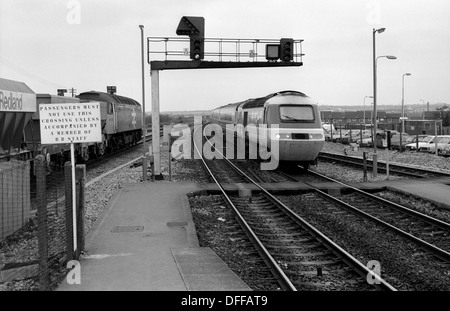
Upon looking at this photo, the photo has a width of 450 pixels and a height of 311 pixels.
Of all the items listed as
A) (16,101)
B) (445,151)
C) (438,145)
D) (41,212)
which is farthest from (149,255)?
(438,145)

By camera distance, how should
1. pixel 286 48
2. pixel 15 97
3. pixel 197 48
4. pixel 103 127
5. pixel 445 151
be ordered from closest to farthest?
pixel 15 97 → pixel 197 48 → pixel 286 48 → pixel 445 151 → pixel 103 127

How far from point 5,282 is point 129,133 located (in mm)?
38099

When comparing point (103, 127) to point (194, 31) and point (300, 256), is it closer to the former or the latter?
point (194, 31)

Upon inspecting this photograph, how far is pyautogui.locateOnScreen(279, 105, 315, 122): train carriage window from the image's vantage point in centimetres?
2102

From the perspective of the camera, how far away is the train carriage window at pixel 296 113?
21.0 m

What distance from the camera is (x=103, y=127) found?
103 feet

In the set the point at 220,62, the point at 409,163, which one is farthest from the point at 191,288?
the point at 409,163

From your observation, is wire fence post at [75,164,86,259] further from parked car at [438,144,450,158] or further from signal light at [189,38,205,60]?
parked car at [438,144,450,158]

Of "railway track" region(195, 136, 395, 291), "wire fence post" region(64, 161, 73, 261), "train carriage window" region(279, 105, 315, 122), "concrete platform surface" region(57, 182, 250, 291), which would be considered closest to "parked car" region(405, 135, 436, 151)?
"train carriage window" region(279, 105, 315, 122)

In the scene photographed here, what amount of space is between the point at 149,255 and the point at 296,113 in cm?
1313

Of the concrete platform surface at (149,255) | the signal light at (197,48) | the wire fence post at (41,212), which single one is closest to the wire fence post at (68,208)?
the concrete platform surface at (149,255)

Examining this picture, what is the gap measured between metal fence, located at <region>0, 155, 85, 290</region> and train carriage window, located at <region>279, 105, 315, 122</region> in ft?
32.5

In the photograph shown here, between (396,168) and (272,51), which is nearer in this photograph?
(272,51)
